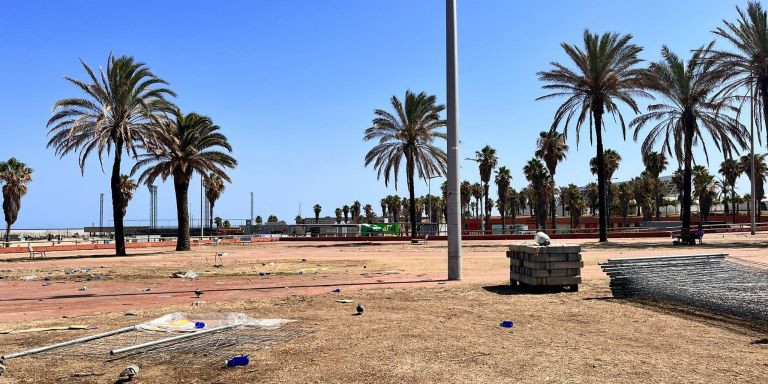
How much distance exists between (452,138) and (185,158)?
25078 millimetres

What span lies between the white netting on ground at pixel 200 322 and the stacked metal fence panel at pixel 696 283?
6457mm

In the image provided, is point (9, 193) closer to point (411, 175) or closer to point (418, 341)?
point (411, 175)

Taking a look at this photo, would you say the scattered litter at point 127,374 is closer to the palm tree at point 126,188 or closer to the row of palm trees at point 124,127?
the row of palm trees at point 124,127

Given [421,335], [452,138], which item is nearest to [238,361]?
[421,335]

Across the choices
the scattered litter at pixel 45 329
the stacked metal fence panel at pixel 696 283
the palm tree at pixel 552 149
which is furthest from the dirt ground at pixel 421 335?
the palm tree at pixel 552 149

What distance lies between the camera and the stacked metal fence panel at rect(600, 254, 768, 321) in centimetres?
873

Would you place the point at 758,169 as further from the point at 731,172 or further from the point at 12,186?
the point at 12,186

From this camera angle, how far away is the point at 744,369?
5.29 m

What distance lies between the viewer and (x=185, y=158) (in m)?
35.6

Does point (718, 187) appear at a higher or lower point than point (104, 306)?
higher

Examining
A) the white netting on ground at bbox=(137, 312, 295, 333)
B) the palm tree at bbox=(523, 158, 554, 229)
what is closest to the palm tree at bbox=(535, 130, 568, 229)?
the palm tree at bbox=(523, 158, 554, 229)

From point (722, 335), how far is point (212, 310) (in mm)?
7441

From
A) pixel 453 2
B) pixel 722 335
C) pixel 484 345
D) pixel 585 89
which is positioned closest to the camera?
pixel 484 345

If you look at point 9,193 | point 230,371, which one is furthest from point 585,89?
point 9,193
